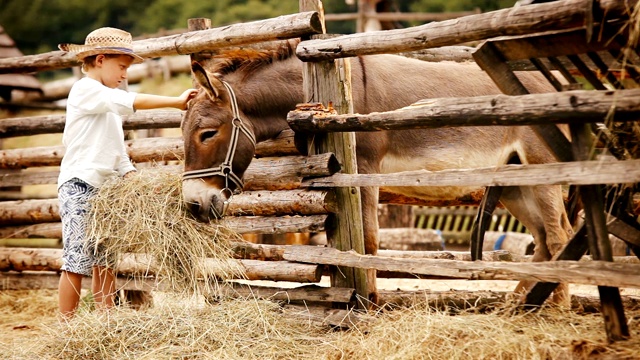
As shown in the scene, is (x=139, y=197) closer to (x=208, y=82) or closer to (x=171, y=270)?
(x=171, y=270)


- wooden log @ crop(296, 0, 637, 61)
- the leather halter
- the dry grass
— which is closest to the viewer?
A: wooden log @ crop(296, 0, 637, 61)

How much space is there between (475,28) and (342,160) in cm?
151

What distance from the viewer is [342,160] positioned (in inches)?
195

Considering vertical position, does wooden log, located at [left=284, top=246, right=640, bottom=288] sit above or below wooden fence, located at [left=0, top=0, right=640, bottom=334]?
below

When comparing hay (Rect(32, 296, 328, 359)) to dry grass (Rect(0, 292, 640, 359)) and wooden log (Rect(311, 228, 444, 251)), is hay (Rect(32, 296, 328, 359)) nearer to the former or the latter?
dry grass (Rect(0, 292, 640, 359))

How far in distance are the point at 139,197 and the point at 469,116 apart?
235cm

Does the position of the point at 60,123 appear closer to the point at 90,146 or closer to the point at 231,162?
the point at 90,146

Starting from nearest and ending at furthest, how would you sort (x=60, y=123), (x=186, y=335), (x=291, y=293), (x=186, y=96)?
1. (x=186, y=335)
2. (x=186, y=96)
3. (x=291, y=293)
4. (x=60, y=123)

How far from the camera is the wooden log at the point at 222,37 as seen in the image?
491 cm

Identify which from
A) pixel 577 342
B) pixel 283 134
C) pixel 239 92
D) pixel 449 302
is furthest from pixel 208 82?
pixel 577 342

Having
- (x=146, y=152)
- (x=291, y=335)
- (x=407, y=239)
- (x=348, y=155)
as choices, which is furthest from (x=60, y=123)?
(x=407, y=239)

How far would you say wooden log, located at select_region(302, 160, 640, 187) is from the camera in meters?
3.36

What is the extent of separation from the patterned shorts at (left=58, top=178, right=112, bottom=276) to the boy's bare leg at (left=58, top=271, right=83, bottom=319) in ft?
0.22

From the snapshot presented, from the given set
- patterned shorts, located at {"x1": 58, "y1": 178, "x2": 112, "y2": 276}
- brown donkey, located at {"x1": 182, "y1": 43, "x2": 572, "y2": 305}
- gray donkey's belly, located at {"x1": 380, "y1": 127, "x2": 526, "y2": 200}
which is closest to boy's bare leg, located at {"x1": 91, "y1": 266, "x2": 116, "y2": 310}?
patterned shorts, located at {"x1": 58, "y1": 178, "x2": 112, "y2": 276}
